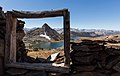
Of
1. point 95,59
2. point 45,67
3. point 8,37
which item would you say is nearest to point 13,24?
point 8,37

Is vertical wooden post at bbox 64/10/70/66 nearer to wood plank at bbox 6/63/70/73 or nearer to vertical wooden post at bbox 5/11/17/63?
wood plank at bbox 6/63/70/73

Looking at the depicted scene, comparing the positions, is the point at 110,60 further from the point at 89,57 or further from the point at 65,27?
the point at 65,27

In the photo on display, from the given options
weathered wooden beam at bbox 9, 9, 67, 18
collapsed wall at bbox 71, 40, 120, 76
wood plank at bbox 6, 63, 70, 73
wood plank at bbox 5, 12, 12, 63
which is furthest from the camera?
wood plank at bbox 5, 12, 12, 63

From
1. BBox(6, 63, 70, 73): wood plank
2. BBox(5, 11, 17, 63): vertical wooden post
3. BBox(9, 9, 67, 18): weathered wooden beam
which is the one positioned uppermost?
BBox(9, 9, 67, 18): weathered wooden beam

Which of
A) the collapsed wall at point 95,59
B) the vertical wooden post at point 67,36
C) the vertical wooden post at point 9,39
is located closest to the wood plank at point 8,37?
the vertical wooden post at point 9,39

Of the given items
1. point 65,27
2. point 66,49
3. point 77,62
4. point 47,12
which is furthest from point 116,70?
point 47,12

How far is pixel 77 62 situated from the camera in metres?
7.00

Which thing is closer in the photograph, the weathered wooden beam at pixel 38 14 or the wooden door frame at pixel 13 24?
the wooden door frame at pixel 13 24

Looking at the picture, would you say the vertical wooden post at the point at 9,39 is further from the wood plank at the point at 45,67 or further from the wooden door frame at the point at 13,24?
the wood plank at the point at 45,67

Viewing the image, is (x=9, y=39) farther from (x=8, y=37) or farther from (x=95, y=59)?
(x=95, y=59)

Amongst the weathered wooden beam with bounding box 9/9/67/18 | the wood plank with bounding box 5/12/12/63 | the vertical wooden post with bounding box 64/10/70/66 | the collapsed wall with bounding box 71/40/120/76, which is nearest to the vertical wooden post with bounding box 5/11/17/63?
the wood plank with bounding box 5/12/12/63

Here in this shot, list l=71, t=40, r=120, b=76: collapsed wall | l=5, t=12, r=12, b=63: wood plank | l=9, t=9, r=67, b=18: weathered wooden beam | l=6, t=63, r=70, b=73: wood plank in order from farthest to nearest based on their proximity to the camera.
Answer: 1. l=5, t=12, r=12, b=63: wood plank
2. l=9, t=9, r=67, b=18: weathered wooden beam
3. l=6, t=63, r=70, b=73: wood plank
4. l=71, t=40, r=120, b=76: collapsed wall

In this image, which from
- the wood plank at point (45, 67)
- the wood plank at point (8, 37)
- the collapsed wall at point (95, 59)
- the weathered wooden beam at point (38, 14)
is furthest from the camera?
the wood plank at point (8, 37)

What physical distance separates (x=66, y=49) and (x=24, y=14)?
2.37 metres
